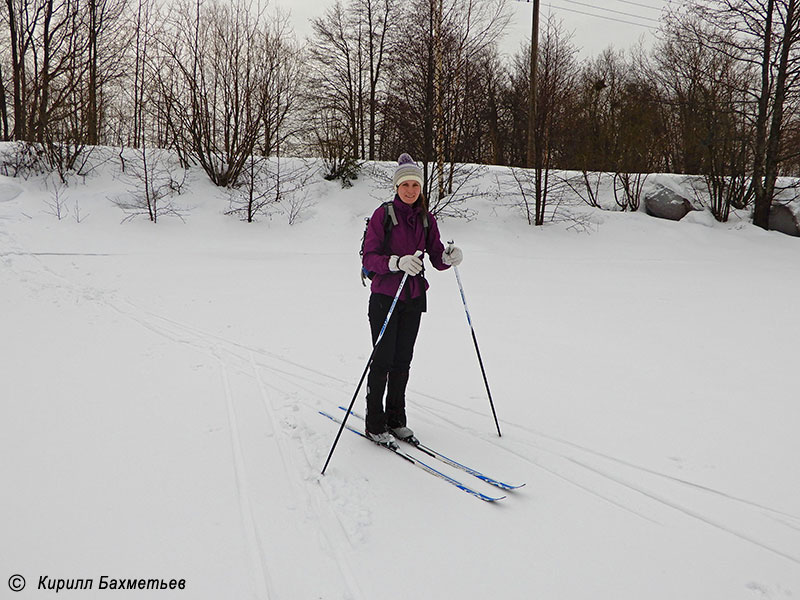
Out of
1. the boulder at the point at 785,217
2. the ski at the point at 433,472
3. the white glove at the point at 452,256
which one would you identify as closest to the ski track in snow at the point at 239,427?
the ski at the point at 433,472

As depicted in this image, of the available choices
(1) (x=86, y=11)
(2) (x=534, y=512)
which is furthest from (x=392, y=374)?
(1) (x=86, y=11)

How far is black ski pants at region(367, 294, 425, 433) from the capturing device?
354cm

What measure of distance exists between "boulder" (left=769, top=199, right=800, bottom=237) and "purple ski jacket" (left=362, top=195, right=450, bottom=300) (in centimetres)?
1502

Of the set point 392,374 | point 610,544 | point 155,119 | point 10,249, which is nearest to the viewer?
point 610,544

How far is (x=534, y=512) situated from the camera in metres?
2.82

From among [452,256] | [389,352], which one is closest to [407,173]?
[452,256]

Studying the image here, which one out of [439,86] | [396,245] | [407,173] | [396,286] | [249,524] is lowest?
[249,524]

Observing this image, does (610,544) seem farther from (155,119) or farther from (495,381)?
(155,119)

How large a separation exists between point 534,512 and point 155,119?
51.9ft

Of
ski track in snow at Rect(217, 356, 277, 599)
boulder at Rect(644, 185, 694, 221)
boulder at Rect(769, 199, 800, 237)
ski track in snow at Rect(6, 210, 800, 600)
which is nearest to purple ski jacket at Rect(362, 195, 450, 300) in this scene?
ski track in snow at Rect(6, 210, 800, 600)

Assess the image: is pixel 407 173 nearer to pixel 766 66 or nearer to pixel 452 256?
pixel 452 256

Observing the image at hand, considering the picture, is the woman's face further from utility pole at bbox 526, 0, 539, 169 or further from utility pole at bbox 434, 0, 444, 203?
utility pole at bbox 526, 0, 539, 169

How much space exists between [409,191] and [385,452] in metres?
1.84

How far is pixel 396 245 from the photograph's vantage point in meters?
3.53
